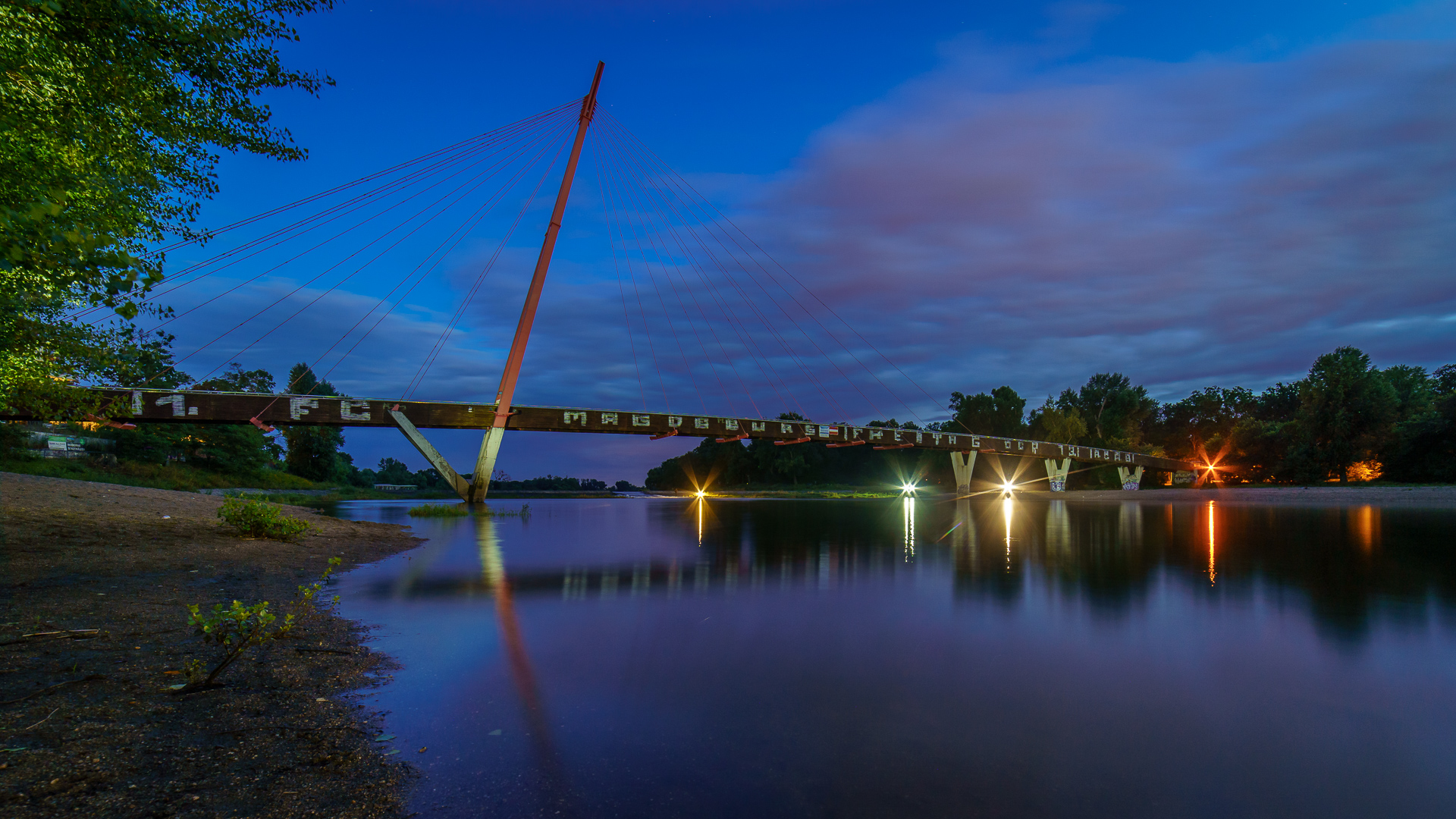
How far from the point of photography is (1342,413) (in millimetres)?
63125

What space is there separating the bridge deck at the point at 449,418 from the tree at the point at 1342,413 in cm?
3829

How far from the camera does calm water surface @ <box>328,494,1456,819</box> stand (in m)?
4.67

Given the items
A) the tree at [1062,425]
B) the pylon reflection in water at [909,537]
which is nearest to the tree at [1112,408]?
the tree at [1062,425]

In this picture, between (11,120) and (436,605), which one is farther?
(436,605)

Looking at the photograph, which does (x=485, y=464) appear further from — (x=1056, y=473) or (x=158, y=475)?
(x=1056, y=473)

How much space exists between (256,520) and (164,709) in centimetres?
1471

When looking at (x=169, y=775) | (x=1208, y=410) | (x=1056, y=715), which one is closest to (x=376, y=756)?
(x=169, y=775)

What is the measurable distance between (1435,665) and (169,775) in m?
13.3

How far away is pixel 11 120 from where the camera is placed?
22.4 ft

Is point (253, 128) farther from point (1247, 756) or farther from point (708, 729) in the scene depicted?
point (1247, 756)

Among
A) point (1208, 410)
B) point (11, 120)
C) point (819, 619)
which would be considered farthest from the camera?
point (1208, 410)

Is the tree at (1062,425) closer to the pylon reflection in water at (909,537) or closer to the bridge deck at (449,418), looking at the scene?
the bridge deck at (449,418)

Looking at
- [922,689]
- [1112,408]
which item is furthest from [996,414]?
[922,689]

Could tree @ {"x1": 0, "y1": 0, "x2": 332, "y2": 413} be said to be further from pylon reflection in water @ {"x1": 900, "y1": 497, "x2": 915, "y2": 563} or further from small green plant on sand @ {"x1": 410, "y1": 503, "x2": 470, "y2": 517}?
small green plant on sand @ {"x1": 410, "y1": 503, "x2": 470, "y2": 517}
